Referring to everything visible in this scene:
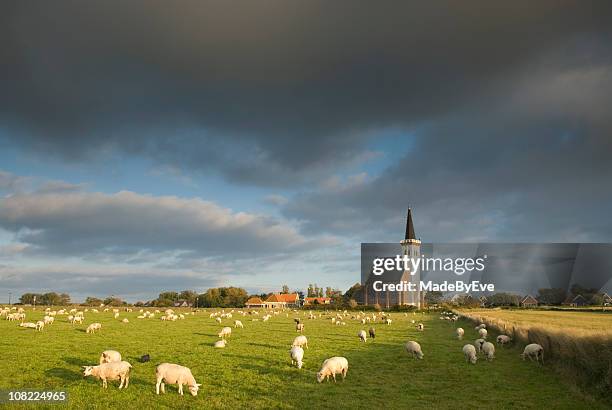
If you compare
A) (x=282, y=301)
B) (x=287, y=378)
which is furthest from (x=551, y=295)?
(x=287, y=378)

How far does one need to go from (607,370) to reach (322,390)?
11201mm

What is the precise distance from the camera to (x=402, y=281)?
153 meters

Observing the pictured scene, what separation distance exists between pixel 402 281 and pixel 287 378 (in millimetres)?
138966

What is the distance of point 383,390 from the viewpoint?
693 inches

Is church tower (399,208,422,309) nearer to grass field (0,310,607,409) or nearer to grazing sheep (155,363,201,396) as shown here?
grass field (0,310,607,409)

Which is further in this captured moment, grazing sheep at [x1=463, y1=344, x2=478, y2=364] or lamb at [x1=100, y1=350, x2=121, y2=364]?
grazing sheep at [x1=463, y1=344, x2=478, y2=364]

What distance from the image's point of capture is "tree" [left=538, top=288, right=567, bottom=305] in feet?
611

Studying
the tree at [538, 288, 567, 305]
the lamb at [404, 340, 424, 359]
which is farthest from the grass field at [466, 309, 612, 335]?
the tree at [538, 288, 567, 305]

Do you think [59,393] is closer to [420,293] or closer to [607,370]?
[607,370]

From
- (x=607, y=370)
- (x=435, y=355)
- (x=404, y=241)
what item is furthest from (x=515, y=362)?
(x=404, y=241)

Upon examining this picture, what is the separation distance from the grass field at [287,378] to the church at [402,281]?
113 metres

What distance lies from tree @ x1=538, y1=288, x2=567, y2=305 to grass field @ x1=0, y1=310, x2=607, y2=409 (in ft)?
598

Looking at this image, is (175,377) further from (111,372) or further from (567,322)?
(567,322)

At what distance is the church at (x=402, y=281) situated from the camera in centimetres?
14550
